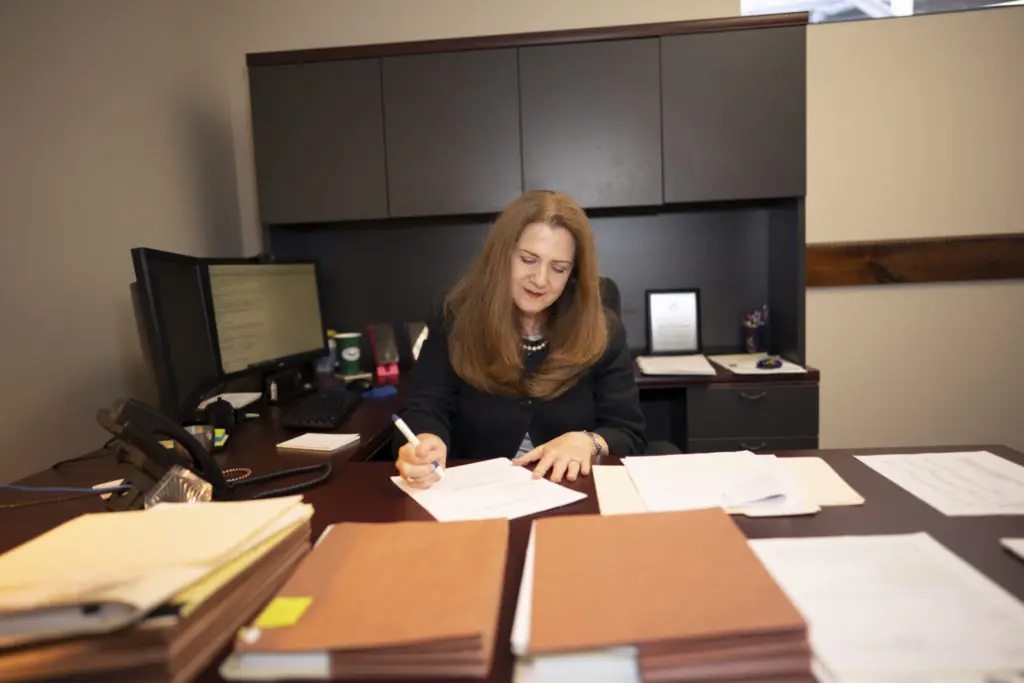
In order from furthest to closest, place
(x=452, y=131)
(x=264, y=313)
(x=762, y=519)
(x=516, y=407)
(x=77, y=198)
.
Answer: (x=452, y=131)
(x=264, y=313)
(x=77, y=198)
(x=516, y=407)
(x=762, y=519)

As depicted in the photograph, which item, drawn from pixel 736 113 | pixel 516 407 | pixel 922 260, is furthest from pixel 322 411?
pixel 922 260

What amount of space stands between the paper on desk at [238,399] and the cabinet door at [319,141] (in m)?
0.87

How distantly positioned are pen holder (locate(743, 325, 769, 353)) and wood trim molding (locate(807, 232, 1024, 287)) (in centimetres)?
36

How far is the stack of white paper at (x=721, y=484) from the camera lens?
2.99 ft

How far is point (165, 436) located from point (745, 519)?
967mm

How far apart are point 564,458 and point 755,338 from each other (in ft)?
6.46

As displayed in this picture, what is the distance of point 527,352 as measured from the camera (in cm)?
167

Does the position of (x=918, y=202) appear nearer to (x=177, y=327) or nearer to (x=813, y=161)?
(x=813, y=161)

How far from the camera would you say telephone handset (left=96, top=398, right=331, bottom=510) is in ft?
3.32

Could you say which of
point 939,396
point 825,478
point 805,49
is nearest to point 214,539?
point 825,478

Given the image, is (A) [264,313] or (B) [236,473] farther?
(A) [264,313]

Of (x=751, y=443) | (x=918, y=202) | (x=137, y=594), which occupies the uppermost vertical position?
(x=918, y=202)

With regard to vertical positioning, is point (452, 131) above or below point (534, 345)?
above

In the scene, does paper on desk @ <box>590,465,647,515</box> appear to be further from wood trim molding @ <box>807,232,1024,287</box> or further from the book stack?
wood trim molding @ <box>807,232,1024,287</box>
